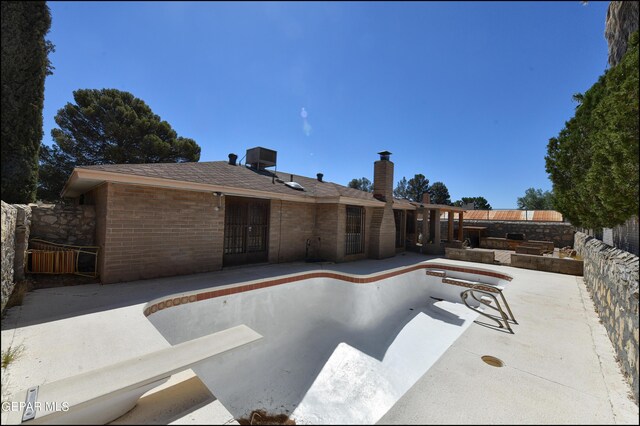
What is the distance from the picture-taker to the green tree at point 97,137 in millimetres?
17672

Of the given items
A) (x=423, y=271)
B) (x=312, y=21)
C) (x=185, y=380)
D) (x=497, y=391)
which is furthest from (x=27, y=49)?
(x=423, y=271)

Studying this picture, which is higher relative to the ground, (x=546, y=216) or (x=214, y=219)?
(x=546, y=216)

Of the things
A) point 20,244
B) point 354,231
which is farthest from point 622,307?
point 20,244

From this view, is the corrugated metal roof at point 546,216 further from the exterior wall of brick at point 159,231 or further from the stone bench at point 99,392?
the stone bench at point 99,392

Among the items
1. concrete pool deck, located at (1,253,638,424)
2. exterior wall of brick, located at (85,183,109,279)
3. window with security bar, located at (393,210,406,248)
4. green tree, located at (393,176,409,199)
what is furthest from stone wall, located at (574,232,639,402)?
green tree, located at (393,176,409,199)

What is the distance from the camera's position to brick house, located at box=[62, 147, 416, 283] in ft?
21.9

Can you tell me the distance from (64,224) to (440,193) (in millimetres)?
55967

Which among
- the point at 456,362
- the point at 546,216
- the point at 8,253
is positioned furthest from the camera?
the point at 546,216

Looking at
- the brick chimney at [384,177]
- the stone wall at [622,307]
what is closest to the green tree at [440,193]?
the brick chimney at [384,177]

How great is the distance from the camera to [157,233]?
288 inches

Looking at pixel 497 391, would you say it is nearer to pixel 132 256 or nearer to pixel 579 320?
pixel 579 320

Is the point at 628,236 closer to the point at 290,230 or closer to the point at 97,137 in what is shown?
the point at 290,230

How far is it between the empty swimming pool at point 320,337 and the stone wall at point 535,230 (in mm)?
Answer: 13804

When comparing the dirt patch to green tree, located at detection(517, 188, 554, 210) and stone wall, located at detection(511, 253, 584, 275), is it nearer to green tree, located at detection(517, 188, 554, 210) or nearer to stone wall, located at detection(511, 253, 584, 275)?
stone wall, located at detection(511, 253, 584, 275)
